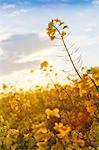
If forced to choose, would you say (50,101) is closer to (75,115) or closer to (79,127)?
(75,115)

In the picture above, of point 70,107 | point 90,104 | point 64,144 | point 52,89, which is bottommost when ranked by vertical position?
point 64,144

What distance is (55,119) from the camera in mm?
7742

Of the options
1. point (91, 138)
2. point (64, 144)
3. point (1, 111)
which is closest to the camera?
point (64, 144)

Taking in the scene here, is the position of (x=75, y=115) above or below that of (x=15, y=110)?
below

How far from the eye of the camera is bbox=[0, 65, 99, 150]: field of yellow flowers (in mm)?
5395

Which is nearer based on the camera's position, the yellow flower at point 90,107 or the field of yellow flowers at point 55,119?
the field of yellow flowers at point 55,119

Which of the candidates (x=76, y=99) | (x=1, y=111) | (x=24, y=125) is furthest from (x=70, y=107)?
(x=1, y=111)

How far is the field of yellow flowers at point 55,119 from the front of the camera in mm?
5395

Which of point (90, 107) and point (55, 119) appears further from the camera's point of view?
point (55, 119)

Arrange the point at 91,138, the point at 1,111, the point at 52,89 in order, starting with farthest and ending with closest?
the point at 52,89
the point at 1,111
the point at 91,138

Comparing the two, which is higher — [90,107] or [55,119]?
[55,119]

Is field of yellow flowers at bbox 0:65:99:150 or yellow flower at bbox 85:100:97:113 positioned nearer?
field of yellow flowers at bbox 0:65:99:150

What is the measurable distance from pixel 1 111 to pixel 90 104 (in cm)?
353

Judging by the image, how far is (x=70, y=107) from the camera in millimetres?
8062
